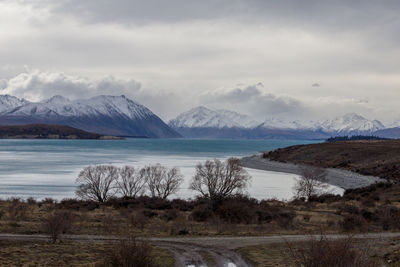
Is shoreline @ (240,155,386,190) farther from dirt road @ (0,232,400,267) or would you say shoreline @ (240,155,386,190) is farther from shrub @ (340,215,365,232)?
dirt road @ (0,232,400,267)

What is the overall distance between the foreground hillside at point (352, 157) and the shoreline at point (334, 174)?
2.73 metres

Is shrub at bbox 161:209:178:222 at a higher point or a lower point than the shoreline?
lower

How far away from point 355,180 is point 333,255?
74.3 metres

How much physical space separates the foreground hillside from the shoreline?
273 cm

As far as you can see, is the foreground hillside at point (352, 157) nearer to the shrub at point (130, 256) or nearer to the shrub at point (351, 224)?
the shrub at point (351, 224)

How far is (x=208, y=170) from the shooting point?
5188 centimetres

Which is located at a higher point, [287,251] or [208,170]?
[208,170]

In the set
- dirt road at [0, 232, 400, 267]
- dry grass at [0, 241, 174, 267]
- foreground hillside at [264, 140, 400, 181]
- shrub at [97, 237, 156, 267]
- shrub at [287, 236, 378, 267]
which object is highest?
foreground hillside at [264, 140, 400, 181]

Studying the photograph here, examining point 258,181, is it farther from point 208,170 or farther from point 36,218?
point 36,218

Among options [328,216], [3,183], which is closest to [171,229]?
[328,216]

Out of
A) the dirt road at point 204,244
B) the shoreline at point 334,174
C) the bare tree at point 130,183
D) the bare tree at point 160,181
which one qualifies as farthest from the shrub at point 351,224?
the shoreline at point 334,174

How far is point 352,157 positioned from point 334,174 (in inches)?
839

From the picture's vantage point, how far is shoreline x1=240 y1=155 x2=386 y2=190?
75750 mm

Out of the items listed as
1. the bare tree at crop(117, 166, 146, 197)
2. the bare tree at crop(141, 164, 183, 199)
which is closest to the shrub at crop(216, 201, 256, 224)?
the bare tree at crop(141, 164, 183, 199)
